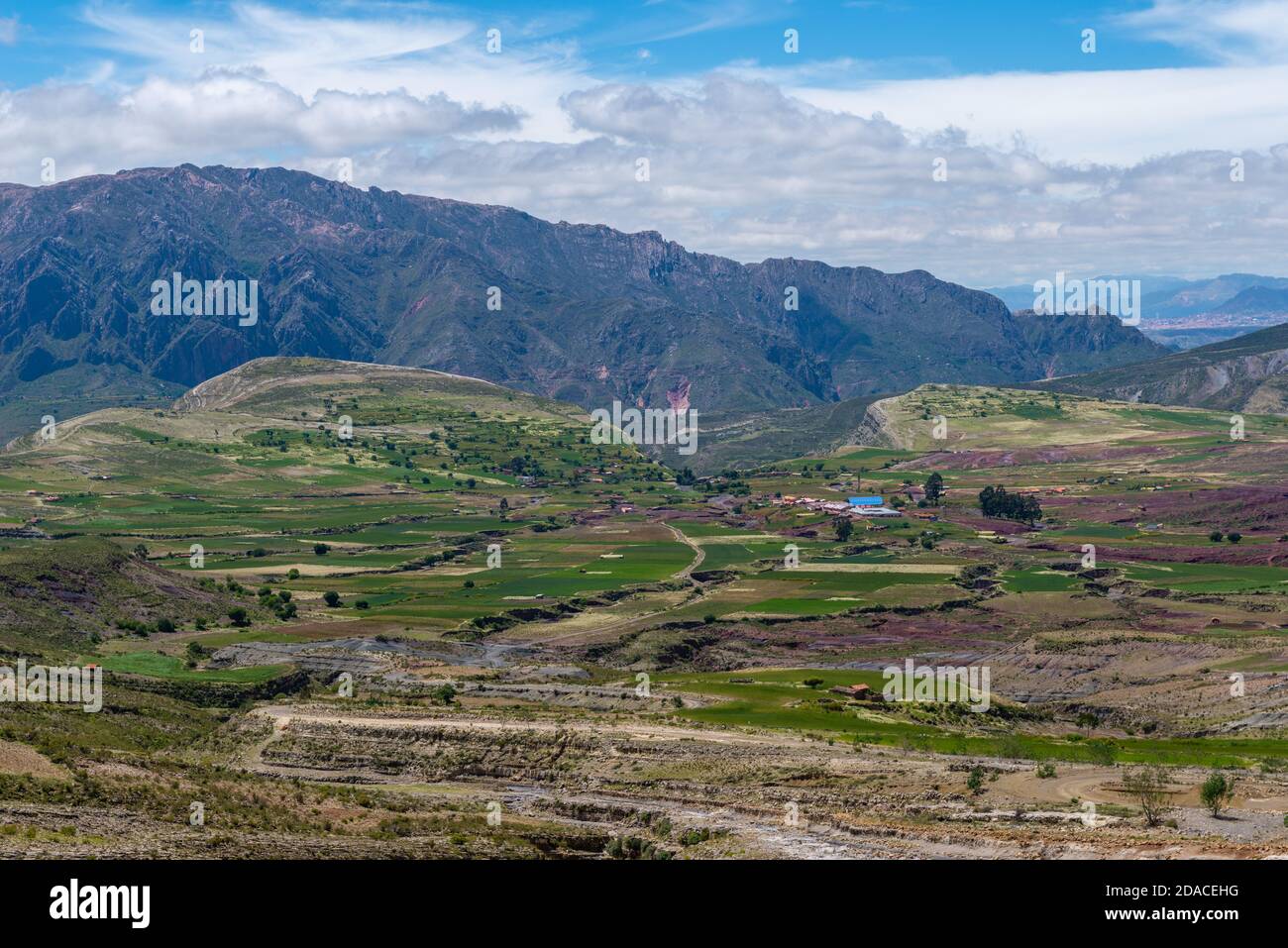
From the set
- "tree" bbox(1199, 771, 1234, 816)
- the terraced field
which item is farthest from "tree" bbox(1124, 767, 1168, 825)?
"tree" bbox(1199, 771, 1234, 816)

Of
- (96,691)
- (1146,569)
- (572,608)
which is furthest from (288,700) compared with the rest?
(1146,569)

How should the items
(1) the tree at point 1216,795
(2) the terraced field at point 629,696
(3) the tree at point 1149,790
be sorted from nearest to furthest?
1. (3) the tree at point 1149,790
2. (2) the terraced field at point 629,696
3. (1) the tree at point 1216,795

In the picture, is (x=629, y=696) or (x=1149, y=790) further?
(x=629, y=696)

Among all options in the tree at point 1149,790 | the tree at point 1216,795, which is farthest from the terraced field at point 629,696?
the tree at point 1149,790

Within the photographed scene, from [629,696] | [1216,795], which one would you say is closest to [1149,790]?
[1216,795]

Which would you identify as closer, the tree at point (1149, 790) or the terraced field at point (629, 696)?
the tree at point (1149, 790)

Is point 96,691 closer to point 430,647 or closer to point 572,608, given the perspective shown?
point 430,647

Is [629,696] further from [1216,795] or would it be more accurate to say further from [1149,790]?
[1216,795]

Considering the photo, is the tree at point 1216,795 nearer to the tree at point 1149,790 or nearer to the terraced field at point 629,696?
the terraced field at point 629,696

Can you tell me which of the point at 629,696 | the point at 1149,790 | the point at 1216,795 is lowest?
the point at 629,696
